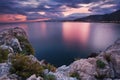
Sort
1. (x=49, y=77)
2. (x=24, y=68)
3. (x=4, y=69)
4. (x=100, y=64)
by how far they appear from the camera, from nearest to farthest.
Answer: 1. (x=49, y=77)
2. (x=24, y=68)
3. (x=4, y=69)
4. (x=100, y=64)

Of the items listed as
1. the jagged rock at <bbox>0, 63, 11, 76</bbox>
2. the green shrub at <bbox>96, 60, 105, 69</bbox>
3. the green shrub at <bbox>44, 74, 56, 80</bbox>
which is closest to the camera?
the green shrub at <bbox>44, 74, 56, 80</bbox>

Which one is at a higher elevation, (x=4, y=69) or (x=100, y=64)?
(x=4, y=69)

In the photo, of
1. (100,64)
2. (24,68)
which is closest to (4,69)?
(24,68)

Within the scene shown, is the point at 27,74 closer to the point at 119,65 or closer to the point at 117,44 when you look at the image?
the point at 119,65

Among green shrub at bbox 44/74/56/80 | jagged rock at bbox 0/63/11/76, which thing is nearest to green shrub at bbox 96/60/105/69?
green shrub at bbox 44/74/56/80

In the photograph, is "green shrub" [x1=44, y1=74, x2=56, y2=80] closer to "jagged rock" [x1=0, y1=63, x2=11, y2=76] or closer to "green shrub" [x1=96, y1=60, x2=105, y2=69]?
"jagged rock" [x1=0, y1=63, x2=11, y2=76]

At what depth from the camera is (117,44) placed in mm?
23875

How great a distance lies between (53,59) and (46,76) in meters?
43.9

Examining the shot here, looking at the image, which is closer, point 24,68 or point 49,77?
point 49,77

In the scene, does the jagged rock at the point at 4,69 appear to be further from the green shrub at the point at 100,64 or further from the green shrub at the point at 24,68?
the green shrub at the point at 100,64

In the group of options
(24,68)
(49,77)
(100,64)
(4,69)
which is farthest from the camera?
(100,64)

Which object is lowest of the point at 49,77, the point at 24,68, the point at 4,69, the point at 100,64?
the point at 100,64

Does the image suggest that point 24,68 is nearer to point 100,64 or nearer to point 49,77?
point 49,77

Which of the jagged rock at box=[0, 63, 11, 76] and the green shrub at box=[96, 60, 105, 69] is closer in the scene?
the jagged rock at box=[0, 63, 11, 76]
